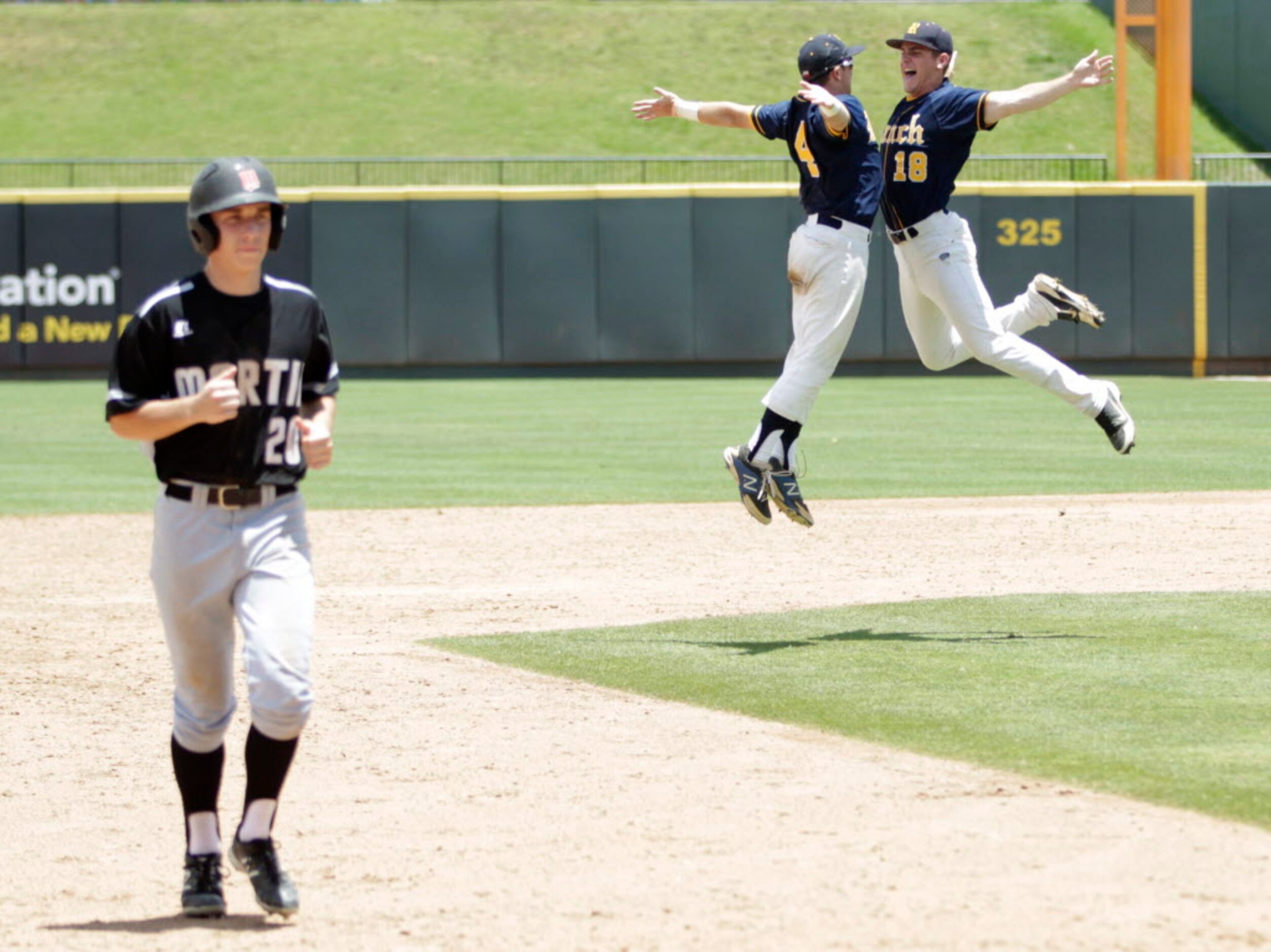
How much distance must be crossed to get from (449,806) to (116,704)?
221 cm

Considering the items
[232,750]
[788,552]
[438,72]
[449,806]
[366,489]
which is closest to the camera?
[449,806]

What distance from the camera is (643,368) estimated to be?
27.5m

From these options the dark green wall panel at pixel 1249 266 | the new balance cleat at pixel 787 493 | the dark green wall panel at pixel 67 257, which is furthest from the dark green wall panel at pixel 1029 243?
the new balance cleat at pixel 787 493

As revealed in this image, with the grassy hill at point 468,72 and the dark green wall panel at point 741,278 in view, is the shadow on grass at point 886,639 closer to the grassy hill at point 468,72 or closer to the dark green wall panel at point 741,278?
the dark green wall panel at point 741,278

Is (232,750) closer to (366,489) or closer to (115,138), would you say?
(366,489)

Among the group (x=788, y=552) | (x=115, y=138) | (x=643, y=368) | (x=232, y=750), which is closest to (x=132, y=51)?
(x=115, y=138)

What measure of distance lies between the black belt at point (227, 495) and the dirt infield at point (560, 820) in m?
0.97

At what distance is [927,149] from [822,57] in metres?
0.64

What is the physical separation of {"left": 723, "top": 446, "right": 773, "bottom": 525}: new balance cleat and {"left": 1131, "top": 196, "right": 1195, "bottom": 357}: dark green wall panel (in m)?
19.1

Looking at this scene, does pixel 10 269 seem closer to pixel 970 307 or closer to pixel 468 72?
pixel 970 307

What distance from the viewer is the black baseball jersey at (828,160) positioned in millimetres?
8391

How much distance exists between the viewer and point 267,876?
4340mm

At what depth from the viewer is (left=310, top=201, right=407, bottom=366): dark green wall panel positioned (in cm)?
2673

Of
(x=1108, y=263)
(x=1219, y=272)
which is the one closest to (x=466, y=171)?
(x=1108, y=263)
